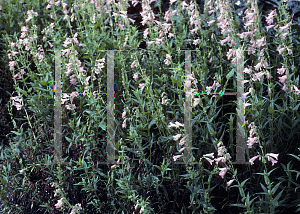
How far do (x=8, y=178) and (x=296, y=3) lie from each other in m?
4.23

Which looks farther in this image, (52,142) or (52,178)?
(52,142)

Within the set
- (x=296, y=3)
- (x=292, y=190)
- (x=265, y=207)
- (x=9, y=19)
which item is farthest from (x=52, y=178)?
(x=296, y=3)

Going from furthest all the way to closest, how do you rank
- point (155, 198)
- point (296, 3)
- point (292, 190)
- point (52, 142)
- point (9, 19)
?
point (9, 19) < point (296, 3) < point (52, 142) < point (155, 198) < point (292, 190)

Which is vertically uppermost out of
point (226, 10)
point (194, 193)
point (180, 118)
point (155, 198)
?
point (226, 10)

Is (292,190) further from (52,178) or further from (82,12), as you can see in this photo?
(82,12)

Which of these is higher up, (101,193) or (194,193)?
(194,193)

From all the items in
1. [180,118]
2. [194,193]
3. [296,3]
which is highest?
[296,3]

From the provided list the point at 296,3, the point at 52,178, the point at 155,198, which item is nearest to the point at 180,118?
the point at 155,198

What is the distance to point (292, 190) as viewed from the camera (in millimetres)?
2850

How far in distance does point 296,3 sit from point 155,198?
3.34 m

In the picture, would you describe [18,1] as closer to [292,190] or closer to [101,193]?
[101,193]

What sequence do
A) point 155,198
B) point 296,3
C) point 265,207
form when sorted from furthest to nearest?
point 296,3 < point 155,198 < point 265,207

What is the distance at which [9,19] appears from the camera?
197 inches

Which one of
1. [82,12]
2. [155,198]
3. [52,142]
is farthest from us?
[82,12]
